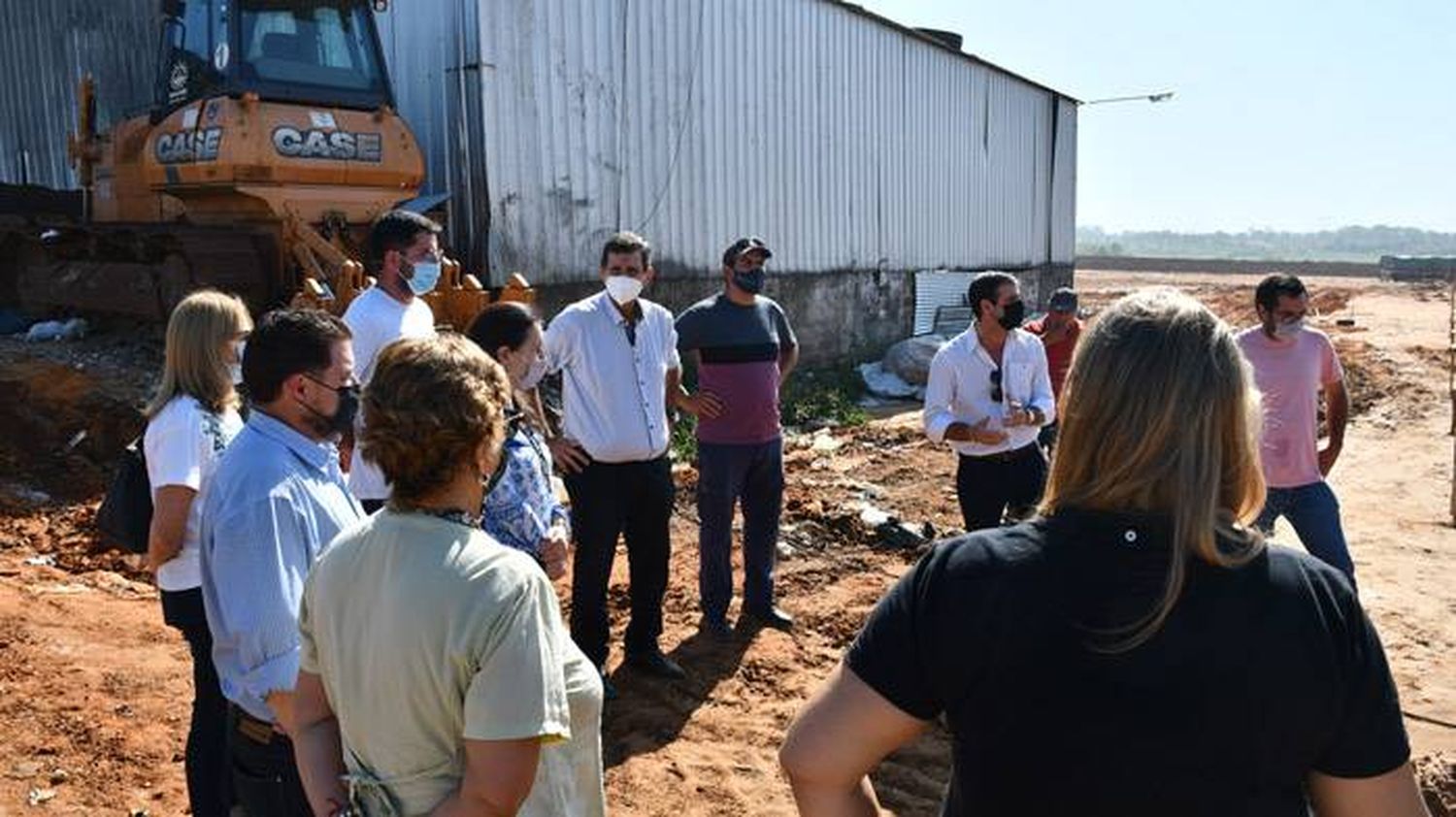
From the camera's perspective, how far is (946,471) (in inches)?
420

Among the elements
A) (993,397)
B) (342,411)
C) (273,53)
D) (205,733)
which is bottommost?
(205,733)

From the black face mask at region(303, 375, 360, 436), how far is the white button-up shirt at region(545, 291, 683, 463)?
227cm

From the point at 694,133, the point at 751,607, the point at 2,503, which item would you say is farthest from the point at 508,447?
the point at 694,133

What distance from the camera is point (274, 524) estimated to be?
2338 mm

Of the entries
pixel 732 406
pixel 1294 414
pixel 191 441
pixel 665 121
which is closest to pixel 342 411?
pixel 191 441

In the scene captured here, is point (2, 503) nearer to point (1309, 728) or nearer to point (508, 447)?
point (508, 447)

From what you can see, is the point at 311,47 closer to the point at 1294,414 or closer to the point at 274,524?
the point at 1294,414

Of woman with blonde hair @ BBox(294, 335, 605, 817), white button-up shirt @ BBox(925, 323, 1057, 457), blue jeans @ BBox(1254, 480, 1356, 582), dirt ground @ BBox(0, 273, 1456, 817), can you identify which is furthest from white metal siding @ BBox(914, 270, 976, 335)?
woman with blonde hair @ BBox(294, 335, 605, 817)

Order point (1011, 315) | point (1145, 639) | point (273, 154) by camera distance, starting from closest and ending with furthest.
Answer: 1. point (1145, 639)
2. point (1011, 315)
3. point (273, 154)

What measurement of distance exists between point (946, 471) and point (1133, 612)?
9.32 metres

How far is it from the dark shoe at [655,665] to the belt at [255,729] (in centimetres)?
285

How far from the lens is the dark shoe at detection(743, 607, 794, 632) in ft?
19.8

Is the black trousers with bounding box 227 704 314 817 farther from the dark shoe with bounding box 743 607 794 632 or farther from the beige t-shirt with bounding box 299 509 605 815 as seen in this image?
the dark shoe with bounding box 743 607 794 632

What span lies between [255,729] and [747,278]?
11.8ft
